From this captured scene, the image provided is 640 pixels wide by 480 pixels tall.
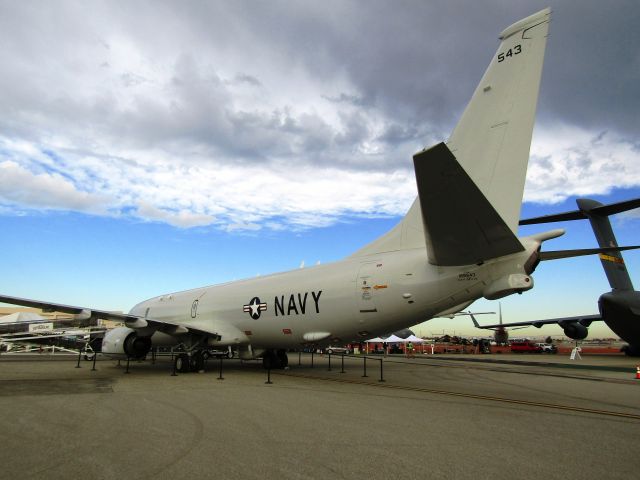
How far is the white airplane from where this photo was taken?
751 cm

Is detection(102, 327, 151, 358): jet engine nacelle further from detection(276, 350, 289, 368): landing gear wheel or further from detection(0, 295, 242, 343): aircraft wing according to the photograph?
detection(276, 350, 289, 368): landing gear wheel

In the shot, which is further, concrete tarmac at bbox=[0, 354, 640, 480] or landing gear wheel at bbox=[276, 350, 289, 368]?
landing gear wheel at bbox=[276, 350, 289, 368]

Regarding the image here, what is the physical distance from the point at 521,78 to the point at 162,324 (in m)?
13.4

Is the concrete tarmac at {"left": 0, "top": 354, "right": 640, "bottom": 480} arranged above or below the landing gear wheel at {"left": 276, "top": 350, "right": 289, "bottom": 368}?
below

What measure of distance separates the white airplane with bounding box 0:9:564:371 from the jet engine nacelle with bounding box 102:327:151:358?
7.64 feet

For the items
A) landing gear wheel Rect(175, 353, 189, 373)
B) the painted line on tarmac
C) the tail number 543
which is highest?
the tail number 543

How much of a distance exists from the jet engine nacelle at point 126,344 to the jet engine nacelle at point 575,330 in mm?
30746

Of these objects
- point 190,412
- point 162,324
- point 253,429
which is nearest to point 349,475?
point 253,429

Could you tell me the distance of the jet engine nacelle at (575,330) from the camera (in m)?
32.6

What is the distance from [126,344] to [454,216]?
14.6 m

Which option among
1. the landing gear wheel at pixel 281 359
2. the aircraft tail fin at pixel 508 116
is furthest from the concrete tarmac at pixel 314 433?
the landing gear wheel at pixel 281 359

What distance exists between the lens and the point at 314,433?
5965 mm

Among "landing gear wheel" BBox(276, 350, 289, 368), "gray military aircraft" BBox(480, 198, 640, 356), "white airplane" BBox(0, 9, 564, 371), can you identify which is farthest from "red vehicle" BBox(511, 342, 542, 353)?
"white airplane" BBox(0, 9, 564, 371)

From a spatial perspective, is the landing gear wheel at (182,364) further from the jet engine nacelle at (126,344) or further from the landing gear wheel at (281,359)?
the landing gear wheel at (281,359)
